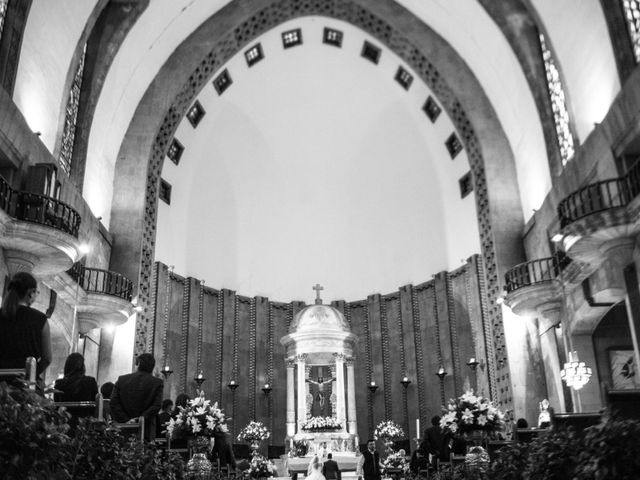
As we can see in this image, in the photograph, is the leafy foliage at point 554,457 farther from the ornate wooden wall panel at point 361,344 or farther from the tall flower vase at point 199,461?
the ornate wooden wall panel at point 361,344

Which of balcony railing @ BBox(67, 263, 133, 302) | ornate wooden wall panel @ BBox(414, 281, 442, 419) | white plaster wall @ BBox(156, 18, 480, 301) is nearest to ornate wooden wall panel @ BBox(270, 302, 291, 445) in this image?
white plaster wall @ BBox(156, 18, 480, 301)

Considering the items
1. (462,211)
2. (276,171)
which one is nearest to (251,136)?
(276,171)

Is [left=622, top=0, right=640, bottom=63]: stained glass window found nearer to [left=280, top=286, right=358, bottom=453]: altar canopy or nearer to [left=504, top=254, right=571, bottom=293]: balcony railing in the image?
[left=504, top=254, right=571, bottom=293]: balcony railing

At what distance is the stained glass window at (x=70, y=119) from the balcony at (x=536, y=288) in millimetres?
12584

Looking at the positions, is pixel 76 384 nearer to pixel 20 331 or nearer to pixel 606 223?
pixel 20 331

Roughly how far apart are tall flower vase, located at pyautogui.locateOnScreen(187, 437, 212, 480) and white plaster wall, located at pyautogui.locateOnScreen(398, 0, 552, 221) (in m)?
13.6

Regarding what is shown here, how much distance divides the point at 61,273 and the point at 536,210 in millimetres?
13332

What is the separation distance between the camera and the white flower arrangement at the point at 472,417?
1001 centimetres

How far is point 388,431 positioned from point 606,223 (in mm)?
10845

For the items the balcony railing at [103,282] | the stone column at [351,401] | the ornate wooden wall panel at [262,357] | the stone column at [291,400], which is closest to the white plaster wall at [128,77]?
the balcony railing at [103,282]

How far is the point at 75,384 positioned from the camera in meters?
7.22

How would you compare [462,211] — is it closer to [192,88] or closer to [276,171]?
[276,171]

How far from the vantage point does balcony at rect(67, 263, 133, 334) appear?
1700 cm

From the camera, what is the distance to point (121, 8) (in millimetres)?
19484
